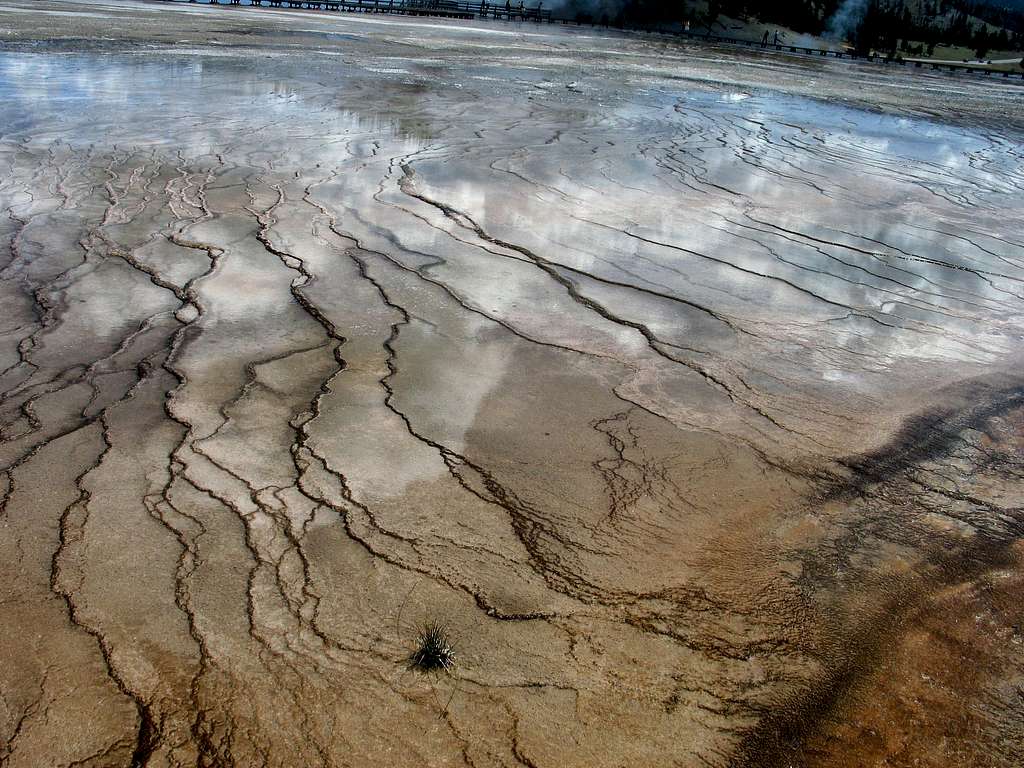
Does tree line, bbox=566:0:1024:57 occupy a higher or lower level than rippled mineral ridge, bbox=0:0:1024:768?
higher

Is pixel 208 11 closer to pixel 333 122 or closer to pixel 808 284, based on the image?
pixel 333 122

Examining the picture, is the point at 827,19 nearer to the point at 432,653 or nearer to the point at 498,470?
the point at 498,470

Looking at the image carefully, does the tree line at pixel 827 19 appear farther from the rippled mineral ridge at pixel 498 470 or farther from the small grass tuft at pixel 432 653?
the small grass tuft at pixel 432 653

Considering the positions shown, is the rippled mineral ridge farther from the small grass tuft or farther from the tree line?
the tree line

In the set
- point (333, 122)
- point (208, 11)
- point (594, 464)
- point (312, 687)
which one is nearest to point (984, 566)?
point (594, 464)

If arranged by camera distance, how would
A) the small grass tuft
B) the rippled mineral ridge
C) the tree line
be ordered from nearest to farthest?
1. the rippled mineral ridge
2. the small grass tuft
3. the tree line

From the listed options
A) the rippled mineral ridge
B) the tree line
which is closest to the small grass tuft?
the rippled mineral ridge

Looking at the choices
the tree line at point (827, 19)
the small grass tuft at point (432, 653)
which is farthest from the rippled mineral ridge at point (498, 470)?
the tree line at point (827, 19)
